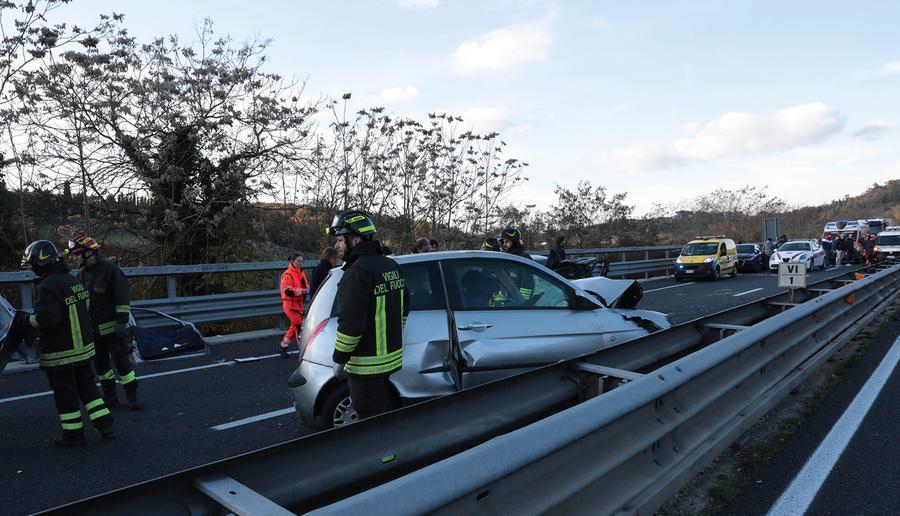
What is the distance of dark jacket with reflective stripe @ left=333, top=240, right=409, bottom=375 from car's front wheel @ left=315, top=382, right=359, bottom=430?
84cm

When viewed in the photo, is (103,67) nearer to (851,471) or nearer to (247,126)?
(247,126)

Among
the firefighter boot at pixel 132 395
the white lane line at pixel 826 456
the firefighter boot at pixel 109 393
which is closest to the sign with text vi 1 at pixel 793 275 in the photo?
the white lane line at pixel 826 456

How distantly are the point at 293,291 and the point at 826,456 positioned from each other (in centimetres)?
740

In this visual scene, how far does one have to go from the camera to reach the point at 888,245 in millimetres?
32000

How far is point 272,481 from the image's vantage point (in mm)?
2283

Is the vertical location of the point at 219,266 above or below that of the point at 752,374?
above

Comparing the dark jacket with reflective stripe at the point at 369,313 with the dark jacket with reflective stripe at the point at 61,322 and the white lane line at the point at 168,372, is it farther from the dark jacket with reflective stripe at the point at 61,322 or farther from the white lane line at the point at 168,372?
the white lane line at the point at 168,372

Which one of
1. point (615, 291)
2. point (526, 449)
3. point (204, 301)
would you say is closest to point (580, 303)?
point (615, 291)

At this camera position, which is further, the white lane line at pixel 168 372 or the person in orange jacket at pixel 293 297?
the person in orange jacket at pixel 293 297

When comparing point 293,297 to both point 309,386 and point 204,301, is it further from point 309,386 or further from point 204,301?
point 309,386

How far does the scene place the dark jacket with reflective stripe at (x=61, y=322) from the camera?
538cm

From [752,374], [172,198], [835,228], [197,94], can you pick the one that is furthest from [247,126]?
[835,228]

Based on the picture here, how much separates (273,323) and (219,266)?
431 centimetres

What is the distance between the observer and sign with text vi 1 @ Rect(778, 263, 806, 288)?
809 cm
